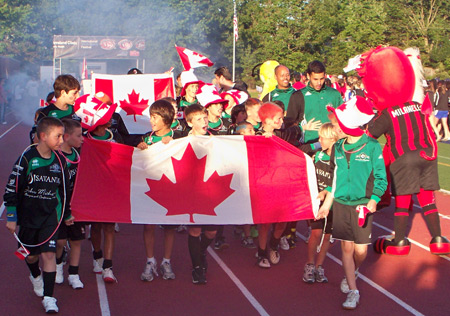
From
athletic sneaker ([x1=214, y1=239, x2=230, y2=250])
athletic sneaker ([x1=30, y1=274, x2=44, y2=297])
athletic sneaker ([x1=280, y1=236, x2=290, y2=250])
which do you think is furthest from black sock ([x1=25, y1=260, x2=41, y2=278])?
athletic sneaker ([x1=280, y1=236, x2=290, y2=250])

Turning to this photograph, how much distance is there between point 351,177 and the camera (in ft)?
20.4

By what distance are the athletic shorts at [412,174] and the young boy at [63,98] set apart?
12.9ft

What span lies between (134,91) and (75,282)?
16.9 feet

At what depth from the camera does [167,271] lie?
22.9 feet

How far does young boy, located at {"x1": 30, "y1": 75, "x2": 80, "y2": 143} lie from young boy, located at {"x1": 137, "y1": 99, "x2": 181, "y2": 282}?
0.97 m

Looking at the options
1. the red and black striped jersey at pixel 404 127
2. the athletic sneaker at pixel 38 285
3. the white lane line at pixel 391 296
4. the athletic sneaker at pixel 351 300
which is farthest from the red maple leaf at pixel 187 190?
the red and black striped jersey at pixel 404 127

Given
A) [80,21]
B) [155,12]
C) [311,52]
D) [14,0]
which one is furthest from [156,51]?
[311,52]

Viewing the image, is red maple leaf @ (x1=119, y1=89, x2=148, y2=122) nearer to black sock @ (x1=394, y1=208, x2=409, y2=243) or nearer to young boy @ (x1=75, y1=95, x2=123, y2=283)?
young boy @ (x1=75, y1=95, x2=123, y2=283)

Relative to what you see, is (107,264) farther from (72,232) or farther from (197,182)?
(197,182)

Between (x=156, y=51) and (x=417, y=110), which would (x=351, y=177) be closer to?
(x=417, y=110)

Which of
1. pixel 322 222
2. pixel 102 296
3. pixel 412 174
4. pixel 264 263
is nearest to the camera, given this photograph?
pixel 102 296

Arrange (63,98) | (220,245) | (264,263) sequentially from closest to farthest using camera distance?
(63,98) → (264,263) → (220,245)

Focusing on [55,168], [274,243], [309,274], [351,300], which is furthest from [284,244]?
[55,168]

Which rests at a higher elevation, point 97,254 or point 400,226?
point 400,226
